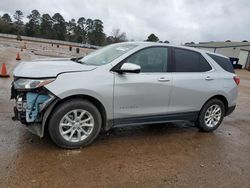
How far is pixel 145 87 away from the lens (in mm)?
4438

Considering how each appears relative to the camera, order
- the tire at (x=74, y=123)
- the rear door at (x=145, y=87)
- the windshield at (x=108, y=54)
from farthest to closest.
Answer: the windshield at (x=108, y=54), the rear door at (x=145, y=87), the tire at (x=74, y=123)

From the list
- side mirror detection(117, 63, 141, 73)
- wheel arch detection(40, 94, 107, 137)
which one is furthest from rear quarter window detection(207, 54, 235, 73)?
wheel arch detection(40, 94, 107, 137)

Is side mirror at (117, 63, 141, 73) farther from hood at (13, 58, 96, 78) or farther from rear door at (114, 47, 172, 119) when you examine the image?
hood at (13, 58, 96, 78)

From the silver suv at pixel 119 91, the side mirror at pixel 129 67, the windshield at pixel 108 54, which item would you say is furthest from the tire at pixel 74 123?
the windshield at pixel 108 54

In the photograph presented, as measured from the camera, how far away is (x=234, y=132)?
580 cm

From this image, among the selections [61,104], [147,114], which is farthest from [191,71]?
[61,104]

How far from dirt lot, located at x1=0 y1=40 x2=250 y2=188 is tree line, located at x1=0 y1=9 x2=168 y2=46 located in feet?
308

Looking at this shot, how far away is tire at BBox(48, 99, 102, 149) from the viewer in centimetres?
385

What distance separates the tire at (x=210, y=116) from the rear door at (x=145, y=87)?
106cm

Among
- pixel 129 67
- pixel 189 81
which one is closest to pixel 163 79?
pixel 189 81

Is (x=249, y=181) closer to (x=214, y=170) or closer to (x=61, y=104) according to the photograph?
(x=214, y=170)

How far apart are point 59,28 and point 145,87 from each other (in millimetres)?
108337

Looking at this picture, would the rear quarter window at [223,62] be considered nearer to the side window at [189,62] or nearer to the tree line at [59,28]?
the side window at [189,62]

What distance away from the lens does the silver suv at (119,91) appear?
12.5ft
